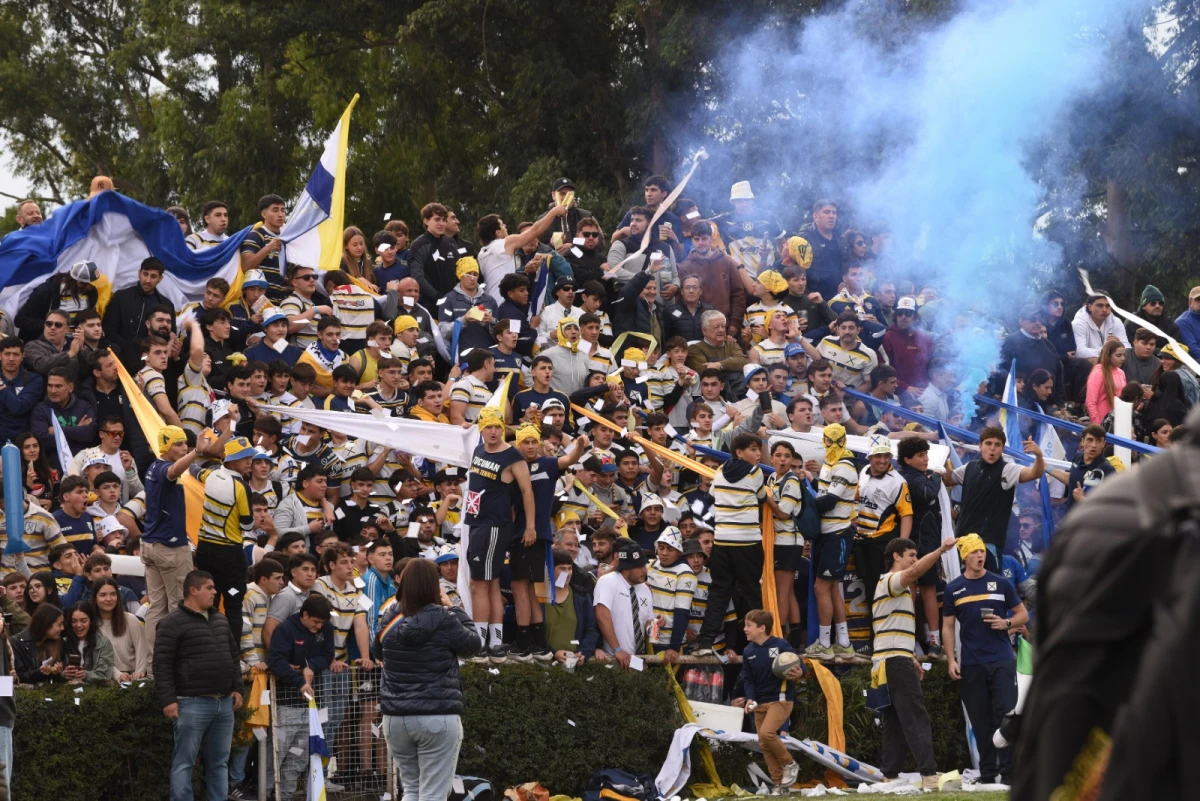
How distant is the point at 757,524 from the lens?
14.4 metres

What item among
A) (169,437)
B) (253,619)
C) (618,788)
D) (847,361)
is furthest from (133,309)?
(847,361)

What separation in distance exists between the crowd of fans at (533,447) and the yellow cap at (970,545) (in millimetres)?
398

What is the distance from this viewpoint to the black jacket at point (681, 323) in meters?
18.6

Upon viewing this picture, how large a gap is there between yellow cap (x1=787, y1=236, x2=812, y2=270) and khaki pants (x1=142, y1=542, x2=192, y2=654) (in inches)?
370

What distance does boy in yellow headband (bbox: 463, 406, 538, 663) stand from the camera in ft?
43.3

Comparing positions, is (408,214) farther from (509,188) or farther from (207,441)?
(207,441)

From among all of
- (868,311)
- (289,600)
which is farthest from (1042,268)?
(289,600)

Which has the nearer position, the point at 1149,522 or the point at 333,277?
the point at 1149,522

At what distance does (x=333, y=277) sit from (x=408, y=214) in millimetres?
14812

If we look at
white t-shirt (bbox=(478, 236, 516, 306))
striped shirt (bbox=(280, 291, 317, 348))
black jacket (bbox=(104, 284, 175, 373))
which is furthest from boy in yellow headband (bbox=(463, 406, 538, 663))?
white t-shirt (bbox=(478, 236, 516, 306))

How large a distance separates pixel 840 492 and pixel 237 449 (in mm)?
5228

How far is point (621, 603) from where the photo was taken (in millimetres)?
14055

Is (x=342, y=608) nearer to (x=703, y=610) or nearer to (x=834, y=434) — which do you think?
(x=703, y=610)

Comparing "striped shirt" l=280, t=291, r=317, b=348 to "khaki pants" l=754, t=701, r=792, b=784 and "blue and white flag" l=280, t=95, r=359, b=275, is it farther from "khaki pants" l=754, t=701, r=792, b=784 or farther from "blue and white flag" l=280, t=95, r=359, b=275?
"khaki pants" l=754, t=701, r=792, b=784
